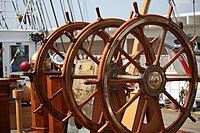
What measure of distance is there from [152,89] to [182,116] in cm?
36

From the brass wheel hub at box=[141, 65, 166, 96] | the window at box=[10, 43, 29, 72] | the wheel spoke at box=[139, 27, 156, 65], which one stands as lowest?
the brass wheel hub at box=[141, 65, 166, 96]

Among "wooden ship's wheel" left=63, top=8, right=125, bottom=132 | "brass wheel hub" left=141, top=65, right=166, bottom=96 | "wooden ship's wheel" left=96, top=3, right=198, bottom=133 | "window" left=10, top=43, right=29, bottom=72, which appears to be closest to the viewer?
"wooden ship's wheel" left=96, top=3, right=198, bottom=133

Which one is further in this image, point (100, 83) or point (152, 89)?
point (152, 89)

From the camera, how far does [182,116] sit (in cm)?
320

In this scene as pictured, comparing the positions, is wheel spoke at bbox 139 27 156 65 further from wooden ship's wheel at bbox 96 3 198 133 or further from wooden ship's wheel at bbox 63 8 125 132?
wooden ship's wheel at bbox 63 8 125 132

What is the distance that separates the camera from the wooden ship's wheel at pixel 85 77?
10.3 ft

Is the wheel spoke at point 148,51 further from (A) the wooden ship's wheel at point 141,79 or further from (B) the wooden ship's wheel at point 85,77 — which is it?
(B) the wooden ship's wheel at point 85,77

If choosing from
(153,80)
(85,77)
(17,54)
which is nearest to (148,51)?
(153,80)

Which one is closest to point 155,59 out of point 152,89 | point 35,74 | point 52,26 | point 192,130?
point 152,89

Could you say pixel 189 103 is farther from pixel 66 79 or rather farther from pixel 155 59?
pixel 66 79

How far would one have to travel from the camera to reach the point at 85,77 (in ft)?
10.9

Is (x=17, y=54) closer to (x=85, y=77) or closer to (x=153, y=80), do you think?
(x=85, y=77)

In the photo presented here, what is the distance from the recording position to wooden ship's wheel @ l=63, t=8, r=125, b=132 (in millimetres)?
3145

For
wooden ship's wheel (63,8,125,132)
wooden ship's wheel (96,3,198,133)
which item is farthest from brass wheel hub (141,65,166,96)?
wooden ship's wheel (63,8,125,132)
